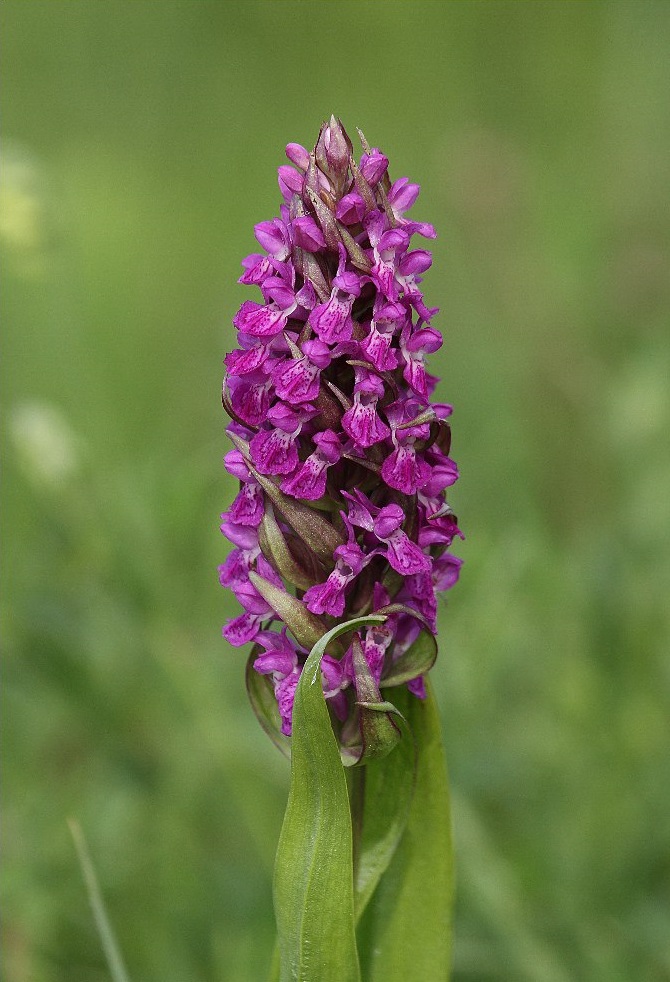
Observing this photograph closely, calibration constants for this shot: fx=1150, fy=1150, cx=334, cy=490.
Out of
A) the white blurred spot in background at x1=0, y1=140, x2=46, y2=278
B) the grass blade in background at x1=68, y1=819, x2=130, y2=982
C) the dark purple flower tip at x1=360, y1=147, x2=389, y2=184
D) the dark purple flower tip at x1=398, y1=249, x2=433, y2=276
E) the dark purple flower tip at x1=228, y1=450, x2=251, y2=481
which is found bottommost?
the grass blade in background at x1=68, y1=819, x2=130, y2=982

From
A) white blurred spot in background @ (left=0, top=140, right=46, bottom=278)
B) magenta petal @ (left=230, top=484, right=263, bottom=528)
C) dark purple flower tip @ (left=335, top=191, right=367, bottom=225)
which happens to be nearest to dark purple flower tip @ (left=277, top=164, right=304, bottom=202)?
dark purple flower tip @ (left=335, top=191, right=367, bottom=225)

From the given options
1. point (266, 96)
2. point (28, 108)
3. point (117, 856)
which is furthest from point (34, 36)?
point (117, 856)

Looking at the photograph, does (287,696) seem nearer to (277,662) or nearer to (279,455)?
(277,662)

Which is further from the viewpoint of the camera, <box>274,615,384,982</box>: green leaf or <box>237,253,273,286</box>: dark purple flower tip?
<box>237,253,273,286</box>: dark purple flower tip

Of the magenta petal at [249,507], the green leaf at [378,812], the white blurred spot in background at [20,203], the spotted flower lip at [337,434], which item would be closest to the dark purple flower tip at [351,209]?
the spotted flower lip at [337,434]

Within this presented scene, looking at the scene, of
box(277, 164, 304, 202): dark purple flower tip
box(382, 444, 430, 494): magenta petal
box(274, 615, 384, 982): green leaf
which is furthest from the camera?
box(277, 164, 304, 202): dark purple flower tip

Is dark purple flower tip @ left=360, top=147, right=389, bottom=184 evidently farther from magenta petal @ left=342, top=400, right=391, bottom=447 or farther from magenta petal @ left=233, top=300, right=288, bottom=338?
magenta petal @ left=342, top=400, right=391, bottom=447

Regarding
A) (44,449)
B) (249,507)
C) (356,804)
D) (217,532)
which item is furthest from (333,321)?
(217,532)
